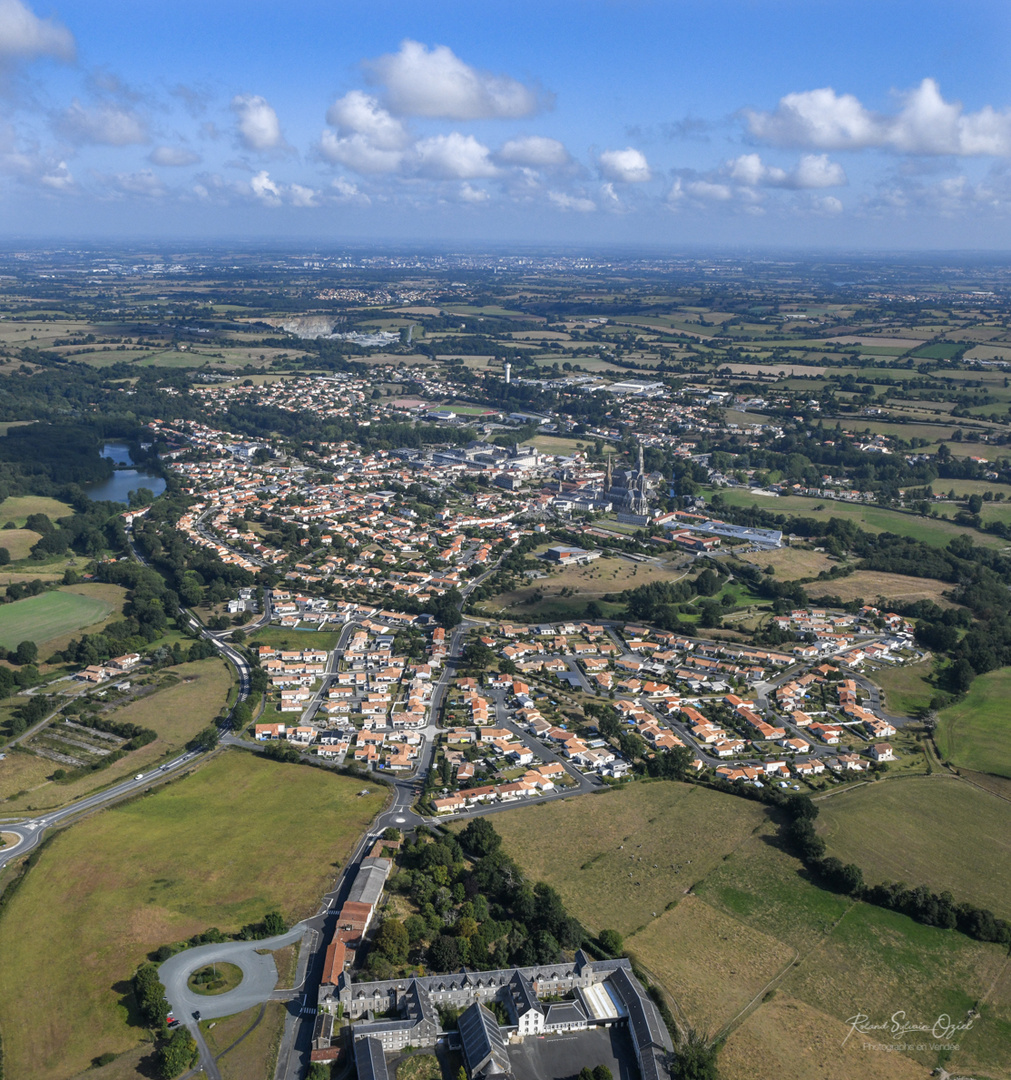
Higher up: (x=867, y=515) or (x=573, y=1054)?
(x=867, y=515)

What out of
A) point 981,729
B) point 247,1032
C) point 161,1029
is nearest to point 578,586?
point 981,729

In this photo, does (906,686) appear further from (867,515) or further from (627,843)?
(867,515)

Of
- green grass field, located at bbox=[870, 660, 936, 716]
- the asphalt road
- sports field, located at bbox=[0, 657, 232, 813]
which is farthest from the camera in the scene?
green grass field, located at bbox=[870, 660, 936, 716]

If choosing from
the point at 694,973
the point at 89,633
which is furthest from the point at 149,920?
the point at 89,633

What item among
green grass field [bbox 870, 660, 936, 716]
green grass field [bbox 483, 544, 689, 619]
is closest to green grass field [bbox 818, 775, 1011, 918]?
green grass field [bbox 870, 660, 936, 716]

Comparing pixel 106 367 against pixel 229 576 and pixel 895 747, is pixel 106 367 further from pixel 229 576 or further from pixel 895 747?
pixel 895 747

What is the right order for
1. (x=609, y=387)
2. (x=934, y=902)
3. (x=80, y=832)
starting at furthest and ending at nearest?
1. (x=609, y=387)
2. (x=80, y=832)
3. (x=934, y=902)

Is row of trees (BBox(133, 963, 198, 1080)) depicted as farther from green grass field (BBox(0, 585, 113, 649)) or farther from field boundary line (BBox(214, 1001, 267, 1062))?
green grass field (BBox(0, 585, 113, 649))
